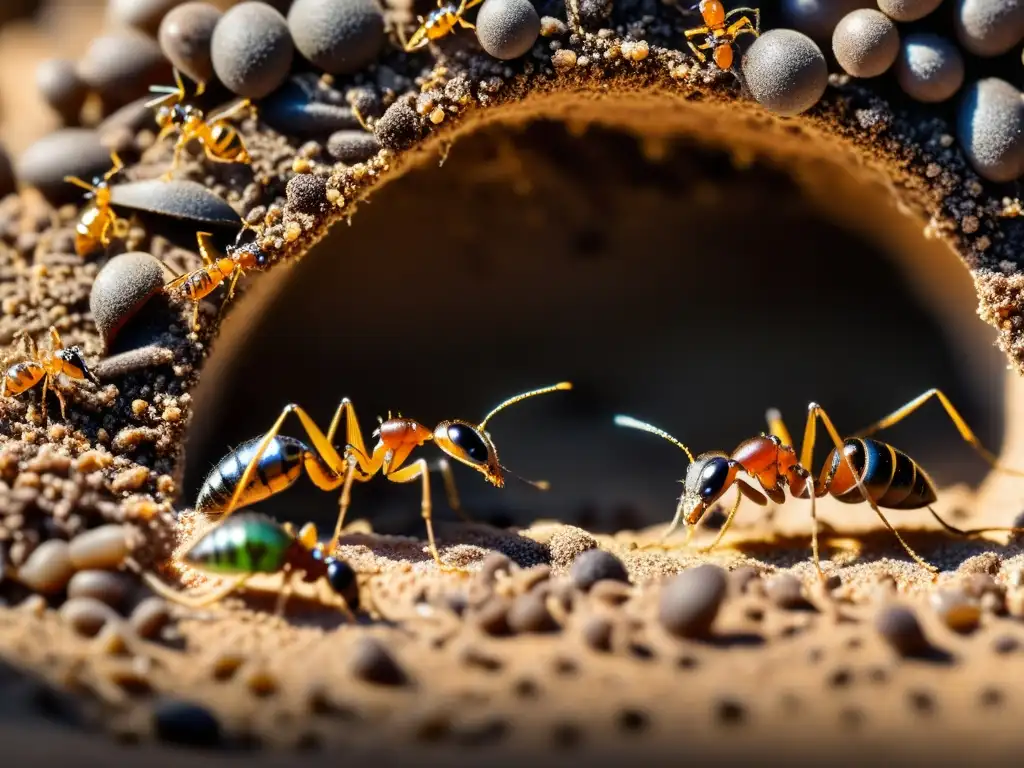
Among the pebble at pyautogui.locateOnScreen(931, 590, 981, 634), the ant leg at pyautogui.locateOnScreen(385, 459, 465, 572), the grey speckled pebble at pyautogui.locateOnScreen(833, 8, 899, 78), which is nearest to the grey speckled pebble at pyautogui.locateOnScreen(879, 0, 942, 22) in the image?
the grey speckled pebble at pyautogui.locateOnScreen(833, 8, 899, 78)

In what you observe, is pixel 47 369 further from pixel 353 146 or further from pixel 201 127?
pixel 353 146

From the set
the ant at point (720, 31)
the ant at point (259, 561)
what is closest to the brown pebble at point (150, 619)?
the ant at point (259, 561)

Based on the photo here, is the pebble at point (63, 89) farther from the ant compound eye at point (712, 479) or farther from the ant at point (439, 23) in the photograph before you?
the ant compound eye at point (712, 479)

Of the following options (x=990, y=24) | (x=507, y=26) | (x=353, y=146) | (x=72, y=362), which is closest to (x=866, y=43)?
(x=990, y=24)

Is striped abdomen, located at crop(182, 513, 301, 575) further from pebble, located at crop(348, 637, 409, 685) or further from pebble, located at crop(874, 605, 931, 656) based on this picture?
pebble, located at crop(874, 605, 931, 656)

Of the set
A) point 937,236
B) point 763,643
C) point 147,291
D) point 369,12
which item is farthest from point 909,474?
point 147,291

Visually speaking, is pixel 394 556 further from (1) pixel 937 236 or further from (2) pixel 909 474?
(1) pixel 937 236
